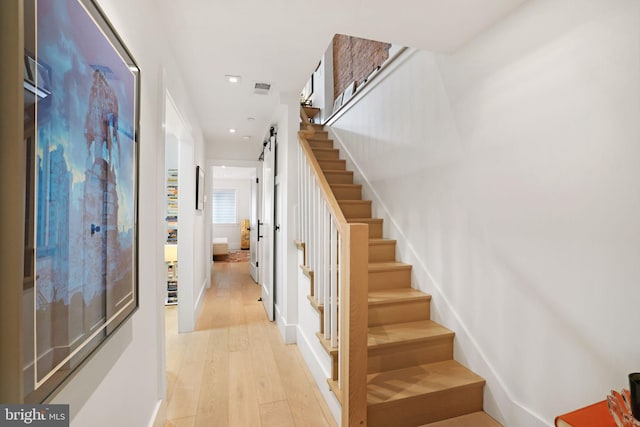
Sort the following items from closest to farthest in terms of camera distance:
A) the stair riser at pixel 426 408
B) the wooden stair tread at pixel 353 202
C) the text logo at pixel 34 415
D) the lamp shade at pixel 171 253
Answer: the text logo at pixel 34 415 → the stair riser at pixel 426 408 → the wooden stair tread at pixel 353 202 → the lamp shade at pixel 171 253

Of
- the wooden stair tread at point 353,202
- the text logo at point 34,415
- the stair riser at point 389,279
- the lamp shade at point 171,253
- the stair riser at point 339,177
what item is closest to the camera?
the text logo at point 34,415

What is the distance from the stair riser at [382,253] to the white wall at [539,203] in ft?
1.37

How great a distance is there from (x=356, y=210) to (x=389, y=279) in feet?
3.12

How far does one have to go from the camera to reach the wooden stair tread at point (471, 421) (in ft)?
5.73

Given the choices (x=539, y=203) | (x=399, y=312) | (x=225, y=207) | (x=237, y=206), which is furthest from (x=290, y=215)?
(x=225, y=207)

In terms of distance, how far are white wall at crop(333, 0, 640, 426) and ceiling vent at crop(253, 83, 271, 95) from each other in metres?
1.41

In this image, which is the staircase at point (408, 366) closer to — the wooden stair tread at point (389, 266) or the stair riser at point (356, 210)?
the wooden stair tread at point (389, 266)

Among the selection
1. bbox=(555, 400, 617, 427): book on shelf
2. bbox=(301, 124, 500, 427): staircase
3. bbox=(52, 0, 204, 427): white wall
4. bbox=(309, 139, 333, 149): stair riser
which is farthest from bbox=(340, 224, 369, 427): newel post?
bbox=(309, 139, 333, 149): stair riser

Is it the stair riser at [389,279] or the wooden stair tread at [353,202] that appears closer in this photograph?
the stair riser at [389,279]

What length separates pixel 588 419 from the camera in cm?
99

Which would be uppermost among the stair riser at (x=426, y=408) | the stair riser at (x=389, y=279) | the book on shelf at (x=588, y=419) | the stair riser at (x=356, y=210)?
the stair riser at (x=356, y=210)

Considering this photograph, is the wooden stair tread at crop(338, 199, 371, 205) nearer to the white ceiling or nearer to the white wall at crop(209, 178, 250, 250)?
the white ceiling

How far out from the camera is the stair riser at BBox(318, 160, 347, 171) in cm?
388

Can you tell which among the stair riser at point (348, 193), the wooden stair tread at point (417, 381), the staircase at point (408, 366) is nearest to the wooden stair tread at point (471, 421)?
the staircase at point (408, 366)
